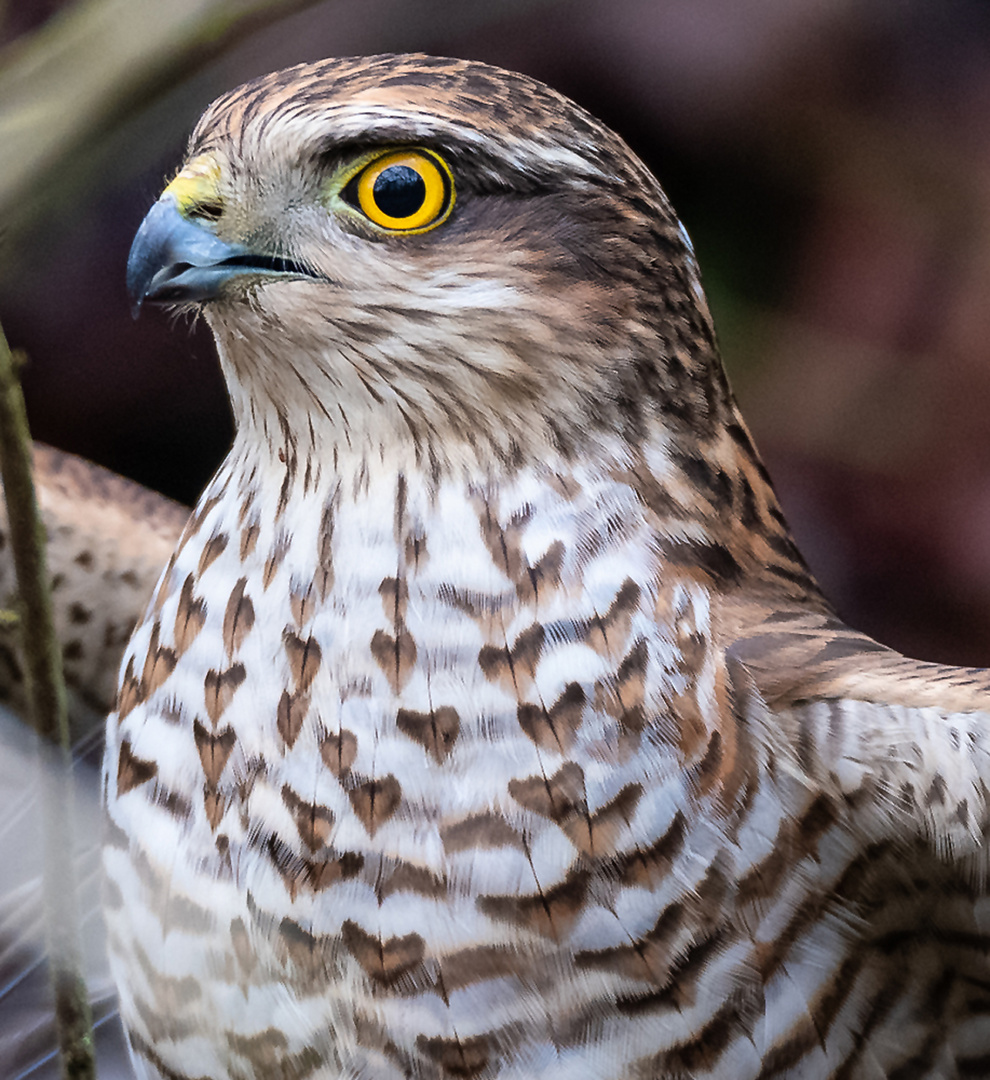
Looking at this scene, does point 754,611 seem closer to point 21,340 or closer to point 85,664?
point 21,340

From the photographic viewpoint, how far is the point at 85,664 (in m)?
1.01

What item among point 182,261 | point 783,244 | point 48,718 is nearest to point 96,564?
point 48,718

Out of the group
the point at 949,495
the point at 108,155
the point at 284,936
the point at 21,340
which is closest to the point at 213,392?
the point at 21,340

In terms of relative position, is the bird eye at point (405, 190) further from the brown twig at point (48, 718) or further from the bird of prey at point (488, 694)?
the brown twig at point (48, 718)

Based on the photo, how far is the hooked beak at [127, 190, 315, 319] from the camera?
59cm

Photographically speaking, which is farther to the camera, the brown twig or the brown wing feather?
the brown wing feather

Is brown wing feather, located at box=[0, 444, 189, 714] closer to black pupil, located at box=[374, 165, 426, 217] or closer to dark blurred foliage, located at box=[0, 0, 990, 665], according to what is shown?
dark blurred foliage, located at box=[0, 0, 990, 665]

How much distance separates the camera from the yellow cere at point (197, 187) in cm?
59

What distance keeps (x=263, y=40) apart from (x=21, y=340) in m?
0.23

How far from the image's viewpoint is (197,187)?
60 centimetres

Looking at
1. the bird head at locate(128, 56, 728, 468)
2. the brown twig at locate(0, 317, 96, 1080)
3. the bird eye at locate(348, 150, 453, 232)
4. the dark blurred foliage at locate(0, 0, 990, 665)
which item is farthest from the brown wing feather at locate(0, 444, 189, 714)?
the bird eye at locate(348, 150, 453, 232)

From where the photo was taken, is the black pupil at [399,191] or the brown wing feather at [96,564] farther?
the brown wing feather at [96,564]

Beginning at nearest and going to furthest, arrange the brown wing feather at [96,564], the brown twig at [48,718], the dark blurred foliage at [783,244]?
1. the brown twig at [48,718]
2. the dark blurred foliage at [783,244]
3. the brown wing feather at [96,564]

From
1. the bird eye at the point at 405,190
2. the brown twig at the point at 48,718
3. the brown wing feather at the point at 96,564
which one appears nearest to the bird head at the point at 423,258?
the bird eye at the point at 405,190
